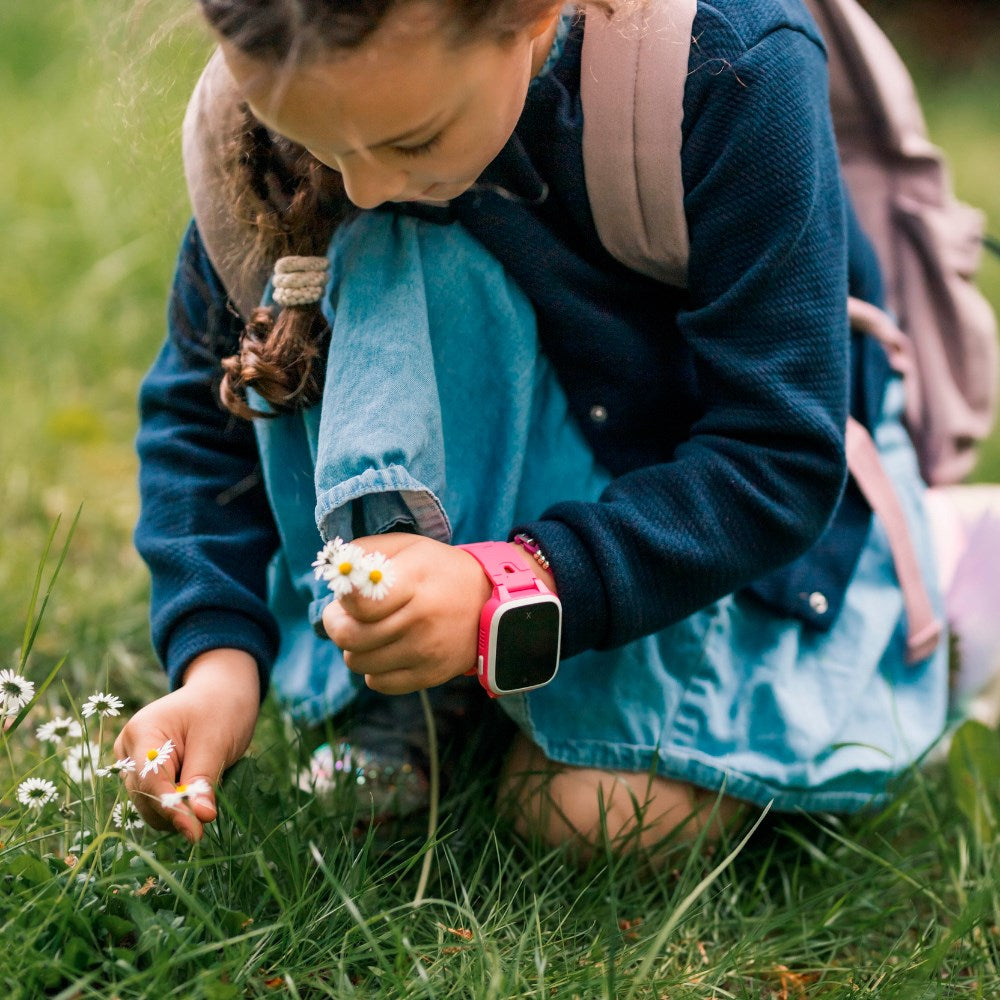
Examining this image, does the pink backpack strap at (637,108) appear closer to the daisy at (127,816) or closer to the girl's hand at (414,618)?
the girl's hand at (414,618)

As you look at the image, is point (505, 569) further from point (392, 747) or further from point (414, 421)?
point (392, 747)

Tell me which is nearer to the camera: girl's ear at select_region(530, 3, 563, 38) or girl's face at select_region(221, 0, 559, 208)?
girl's face at select_region(221, 0, 559, 208)

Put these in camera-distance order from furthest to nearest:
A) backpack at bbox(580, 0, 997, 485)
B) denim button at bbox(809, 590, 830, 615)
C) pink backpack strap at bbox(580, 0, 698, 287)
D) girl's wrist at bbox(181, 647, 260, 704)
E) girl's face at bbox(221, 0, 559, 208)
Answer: backpack at bbox(580, 0, 997, 485) < denim button at bbox(809, 590, 830, 615) < girl's wrist at bbox(181, 647, 260, 704) < pink backpack strap at bbox(580, 0, 698, 287) < girl's face at bbox(221, 0, 559, 208)

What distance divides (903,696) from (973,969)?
409 mm

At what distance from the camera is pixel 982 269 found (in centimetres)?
373

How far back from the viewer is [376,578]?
3.69 feet

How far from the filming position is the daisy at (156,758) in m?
1.21

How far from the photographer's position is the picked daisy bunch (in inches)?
43.6

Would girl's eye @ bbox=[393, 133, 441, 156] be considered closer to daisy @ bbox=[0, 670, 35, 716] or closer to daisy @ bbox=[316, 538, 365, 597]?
daisy @ bbox=[316, 538, 365, 597]

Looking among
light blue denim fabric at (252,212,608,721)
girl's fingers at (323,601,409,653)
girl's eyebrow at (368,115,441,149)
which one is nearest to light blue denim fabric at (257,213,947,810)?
light blue denim fabric at (252,212,608,721)

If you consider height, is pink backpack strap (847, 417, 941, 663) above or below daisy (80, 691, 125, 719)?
below

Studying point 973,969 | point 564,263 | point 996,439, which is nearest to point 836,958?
point 973,969

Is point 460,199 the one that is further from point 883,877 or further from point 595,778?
point 883,877

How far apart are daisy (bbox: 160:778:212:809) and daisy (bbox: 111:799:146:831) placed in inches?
1.4
